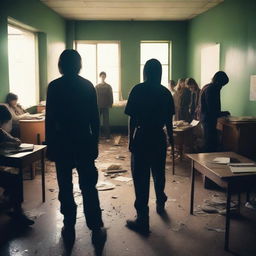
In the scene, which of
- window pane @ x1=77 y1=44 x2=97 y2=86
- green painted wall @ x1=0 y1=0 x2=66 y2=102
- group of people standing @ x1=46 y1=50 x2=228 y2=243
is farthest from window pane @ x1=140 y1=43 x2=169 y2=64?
group of people standing @ x1=46 y1=50 x2=228 y2=243

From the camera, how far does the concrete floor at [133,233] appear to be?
2928 millimetres

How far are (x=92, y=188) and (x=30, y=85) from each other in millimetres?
5268

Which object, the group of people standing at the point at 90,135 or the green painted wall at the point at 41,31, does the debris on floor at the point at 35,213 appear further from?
the green painted wall at the point at 41,31

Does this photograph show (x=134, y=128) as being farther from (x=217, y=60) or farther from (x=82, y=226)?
(x=217, y=60)

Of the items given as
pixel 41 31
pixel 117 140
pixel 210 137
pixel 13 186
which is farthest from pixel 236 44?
pixel 13 186

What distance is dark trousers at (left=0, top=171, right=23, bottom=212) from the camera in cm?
351

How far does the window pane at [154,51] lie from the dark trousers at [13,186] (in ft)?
22.9

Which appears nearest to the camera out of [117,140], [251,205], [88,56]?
[251,205]

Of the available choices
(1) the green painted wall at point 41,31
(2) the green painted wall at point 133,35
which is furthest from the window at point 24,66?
(2) the green painted wall at point 133,35

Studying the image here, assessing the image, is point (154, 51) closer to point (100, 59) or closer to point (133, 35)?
point (133, 35)

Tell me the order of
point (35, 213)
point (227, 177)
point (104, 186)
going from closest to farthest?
point (227, 177)
point (35, 213)
point (104, 186)

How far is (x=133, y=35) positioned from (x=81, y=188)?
7462mm

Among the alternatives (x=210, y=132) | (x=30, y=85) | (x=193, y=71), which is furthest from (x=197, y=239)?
(x=193, y=71)

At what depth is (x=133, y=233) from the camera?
129 inches
